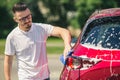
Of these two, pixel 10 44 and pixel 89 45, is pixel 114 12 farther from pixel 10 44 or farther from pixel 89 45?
pixel 10 44

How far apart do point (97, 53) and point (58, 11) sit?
30632 millimetres

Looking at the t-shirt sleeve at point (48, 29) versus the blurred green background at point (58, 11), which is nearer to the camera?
the t-shirt sleeve at point (48, 29)

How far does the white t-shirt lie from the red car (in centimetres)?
29

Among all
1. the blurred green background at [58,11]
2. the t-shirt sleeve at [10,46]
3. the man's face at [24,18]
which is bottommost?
the t-shirt sleeve at [10,46]

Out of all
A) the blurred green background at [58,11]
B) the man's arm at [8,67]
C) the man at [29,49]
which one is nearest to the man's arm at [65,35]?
the man at [29,49]

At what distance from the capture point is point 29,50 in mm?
5090

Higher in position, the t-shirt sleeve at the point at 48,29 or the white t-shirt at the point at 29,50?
the t-shirt sleeve at the point at 48,29

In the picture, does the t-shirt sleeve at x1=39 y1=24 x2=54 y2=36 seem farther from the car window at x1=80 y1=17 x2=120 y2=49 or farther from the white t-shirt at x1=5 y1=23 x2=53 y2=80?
the car window at x1=80 y1=17 x2=120 y2=49

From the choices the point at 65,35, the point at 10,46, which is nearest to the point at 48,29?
the point at 65,35

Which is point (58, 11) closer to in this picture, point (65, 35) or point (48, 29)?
point (48, 29)

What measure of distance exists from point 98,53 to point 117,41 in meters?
0.29

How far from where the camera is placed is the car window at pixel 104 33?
5.21m

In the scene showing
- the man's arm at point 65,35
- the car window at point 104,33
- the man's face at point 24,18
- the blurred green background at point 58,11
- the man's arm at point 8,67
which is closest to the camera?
the man's arm at point 65,35

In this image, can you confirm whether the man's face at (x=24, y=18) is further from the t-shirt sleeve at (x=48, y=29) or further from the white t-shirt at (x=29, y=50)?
the t-shirt sleeve at (x=48, y=29)
